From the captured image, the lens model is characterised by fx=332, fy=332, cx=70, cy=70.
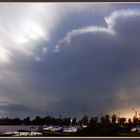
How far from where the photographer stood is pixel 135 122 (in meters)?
4.95

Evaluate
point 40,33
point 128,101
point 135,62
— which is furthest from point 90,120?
point 40,33

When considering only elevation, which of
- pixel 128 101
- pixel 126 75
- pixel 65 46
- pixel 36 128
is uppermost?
pixel 65 46

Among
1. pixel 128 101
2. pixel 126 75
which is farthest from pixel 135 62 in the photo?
pixel 128 101

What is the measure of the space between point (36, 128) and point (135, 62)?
1.74 metres

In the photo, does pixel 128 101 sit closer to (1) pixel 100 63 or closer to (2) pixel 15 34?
(1) pixel 100 63

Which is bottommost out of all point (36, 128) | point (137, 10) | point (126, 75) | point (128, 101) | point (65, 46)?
point (36, 128)

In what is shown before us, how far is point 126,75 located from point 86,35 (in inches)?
33.3

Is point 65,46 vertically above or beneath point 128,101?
above

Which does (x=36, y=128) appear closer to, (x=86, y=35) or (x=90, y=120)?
(x=90, y=120)

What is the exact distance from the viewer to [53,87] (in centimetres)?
495

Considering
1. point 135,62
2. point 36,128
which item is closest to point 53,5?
point 135,62

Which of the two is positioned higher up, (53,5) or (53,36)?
(53,5)

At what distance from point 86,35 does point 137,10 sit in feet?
2.70

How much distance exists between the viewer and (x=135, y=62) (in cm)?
493
